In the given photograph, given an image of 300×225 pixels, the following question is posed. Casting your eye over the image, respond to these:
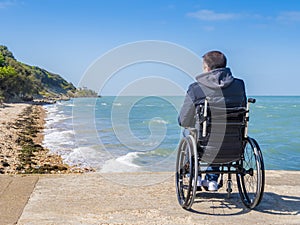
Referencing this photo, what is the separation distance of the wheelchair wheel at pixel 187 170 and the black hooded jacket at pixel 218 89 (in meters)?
0.40

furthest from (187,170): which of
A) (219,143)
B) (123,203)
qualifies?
(123,203)

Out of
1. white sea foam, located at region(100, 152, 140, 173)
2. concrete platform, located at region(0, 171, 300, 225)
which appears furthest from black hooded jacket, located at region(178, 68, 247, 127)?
white sea foam, located at region(100, 152, 140, 173)

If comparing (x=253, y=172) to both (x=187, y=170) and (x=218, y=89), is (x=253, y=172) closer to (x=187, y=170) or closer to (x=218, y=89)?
(x=187, y=170)

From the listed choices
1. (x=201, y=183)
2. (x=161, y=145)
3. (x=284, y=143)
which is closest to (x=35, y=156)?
(x=161, y=145)

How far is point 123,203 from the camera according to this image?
394 cm

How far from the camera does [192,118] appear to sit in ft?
12.0

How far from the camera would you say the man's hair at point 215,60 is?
11.5 ft

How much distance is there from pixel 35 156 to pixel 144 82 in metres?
11.6

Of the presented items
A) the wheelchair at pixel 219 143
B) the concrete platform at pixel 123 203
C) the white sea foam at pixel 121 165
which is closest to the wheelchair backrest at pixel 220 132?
the wheelchair at pixel 219 143

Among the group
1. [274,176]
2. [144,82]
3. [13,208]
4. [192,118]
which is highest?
[144,82]

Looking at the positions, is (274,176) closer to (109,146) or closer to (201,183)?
(201,183)

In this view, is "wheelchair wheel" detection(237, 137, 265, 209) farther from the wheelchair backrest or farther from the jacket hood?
the jacket hood

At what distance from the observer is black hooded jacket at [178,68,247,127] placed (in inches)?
136

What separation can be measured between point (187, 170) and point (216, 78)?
3.38 ft
